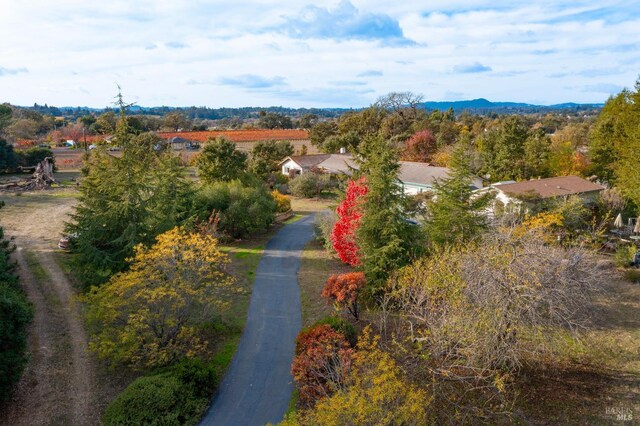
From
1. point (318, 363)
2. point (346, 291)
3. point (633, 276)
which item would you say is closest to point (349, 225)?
point (346, 291)

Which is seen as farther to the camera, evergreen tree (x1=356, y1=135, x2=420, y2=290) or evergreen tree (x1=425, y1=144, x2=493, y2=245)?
evergreen tree (x1=425, y1=144, x2=493, y2=245)

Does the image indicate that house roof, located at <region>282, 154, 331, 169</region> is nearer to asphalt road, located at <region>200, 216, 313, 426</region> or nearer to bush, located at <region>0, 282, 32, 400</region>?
asphalt road, located at <region>200, 216, 313, 426</region>

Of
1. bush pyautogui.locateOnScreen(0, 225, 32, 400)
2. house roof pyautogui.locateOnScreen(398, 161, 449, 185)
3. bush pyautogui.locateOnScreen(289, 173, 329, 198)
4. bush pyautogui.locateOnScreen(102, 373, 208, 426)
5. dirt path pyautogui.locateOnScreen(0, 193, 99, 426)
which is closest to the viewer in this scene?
bush pyautogui.locateOnScreen(102, 373, 208, 426)

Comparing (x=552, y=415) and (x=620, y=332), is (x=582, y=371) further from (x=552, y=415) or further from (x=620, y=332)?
(x=620, y=332)

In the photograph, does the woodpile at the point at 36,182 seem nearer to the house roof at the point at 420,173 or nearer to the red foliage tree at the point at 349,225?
the house roof at the point at 420,173

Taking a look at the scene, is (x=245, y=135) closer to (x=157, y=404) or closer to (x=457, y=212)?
(x=457, y=212)

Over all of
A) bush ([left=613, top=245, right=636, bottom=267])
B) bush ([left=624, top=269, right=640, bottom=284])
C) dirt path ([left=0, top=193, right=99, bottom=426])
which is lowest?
dirt path ([left=0, top=193, right=99, bottom=426])

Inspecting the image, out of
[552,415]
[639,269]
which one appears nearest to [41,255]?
[552,415]

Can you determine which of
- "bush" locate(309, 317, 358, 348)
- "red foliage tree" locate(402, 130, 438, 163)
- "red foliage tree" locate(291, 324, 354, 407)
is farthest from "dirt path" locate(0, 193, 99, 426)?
"red foliage tree" locate(402, 130, 438, 163)
